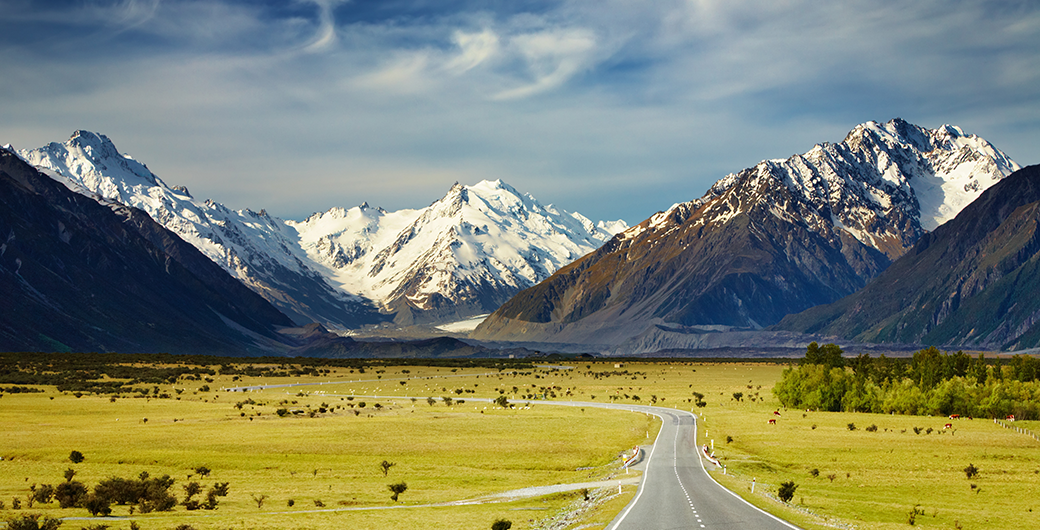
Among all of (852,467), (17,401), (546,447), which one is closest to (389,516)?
(546,447)

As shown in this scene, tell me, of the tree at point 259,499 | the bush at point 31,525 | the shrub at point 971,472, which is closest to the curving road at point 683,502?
the shrub at point 971,472

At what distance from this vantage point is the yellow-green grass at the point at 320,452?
44.9 m

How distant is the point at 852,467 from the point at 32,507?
53.6 metres

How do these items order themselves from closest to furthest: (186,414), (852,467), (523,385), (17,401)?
(852,467)
(186,414)
(17,401)
(523,385)

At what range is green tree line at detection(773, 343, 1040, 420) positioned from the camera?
11350 cm

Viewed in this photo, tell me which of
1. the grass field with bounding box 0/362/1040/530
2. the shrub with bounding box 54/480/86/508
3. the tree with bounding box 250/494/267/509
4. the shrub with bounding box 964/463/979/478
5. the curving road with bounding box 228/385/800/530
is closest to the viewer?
the curving road with bounding box 228/385/800/530

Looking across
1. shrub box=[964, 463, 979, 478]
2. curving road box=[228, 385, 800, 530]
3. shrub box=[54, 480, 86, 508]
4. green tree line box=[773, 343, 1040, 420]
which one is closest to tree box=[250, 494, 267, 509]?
shrub box=[54, 480, 86, 508]

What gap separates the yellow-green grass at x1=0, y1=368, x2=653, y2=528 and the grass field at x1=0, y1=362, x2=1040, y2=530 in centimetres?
18

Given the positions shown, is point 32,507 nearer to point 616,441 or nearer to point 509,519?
point 509,519

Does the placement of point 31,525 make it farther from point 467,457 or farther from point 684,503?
point 467,457

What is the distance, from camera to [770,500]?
46281mm

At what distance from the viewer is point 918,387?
391 feet

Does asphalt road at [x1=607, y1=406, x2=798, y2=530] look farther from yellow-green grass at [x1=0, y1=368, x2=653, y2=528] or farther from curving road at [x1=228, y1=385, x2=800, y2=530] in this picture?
yellow-green grass at [x1=0, y1=368, x2=653, y2=528]

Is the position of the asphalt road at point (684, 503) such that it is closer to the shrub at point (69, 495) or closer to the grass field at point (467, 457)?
the grass field at point (467, 457)
